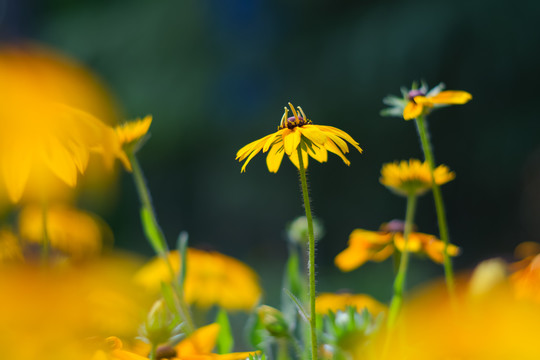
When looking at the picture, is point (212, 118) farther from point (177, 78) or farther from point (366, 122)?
point (366, 122)

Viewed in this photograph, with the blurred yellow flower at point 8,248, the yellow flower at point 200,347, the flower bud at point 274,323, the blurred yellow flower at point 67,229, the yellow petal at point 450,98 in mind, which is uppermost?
the blurred yellow flower at point 67,229

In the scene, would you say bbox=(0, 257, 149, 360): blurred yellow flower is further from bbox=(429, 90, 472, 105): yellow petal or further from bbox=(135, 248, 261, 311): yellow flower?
bbox=(135, 248, 261, 311): yellow flower

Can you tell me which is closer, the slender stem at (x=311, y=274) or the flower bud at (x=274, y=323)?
the slender stem at (x=311, y=274)

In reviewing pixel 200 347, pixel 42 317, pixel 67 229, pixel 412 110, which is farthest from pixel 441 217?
pixel 67 229

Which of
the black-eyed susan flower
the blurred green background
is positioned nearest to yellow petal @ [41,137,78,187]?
the black-eyed susan flower

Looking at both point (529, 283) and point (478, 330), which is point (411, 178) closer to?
point (529, 283)

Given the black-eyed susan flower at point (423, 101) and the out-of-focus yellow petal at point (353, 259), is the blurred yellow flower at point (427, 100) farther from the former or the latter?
the out-of-focus yellow petal at point (353, 259)

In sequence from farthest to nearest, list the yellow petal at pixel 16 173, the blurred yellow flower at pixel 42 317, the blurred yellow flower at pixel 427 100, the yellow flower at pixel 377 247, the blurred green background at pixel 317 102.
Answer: the blurred green background at pixel 317 102 → the yellow flower at pixel 377 247 → the blurred yellow flower at pixel 427 100 → the yellow petal at pixel 16 173 → the blurred yellow flower at pixel 42 317

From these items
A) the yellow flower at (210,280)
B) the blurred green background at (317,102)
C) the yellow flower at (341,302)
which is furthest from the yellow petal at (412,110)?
the blurred green background at (317,102)
